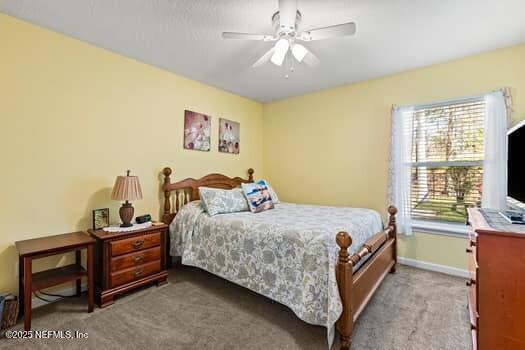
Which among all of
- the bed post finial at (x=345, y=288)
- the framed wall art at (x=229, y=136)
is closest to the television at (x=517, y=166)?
the bed post finial at (x=345, y=288)

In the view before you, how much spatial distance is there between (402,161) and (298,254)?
2130 mm

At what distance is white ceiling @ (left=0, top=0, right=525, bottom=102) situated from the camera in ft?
6.13

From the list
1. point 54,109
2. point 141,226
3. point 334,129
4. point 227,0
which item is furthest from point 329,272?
point 54,109

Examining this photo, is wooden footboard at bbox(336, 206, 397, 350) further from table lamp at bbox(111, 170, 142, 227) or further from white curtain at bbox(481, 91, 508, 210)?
table lamp at bbox(111, 170, 142, 227)

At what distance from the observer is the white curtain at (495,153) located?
2.42 m

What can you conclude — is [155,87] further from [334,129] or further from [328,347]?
[328,347]

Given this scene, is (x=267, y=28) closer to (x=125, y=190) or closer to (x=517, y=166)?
(x=125, y=190)

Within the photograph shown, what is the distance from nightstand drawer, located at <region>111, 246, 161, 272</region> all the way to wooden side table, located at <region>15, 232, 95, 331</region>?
196mm

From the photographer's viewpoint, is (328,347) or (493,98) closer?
(328,347)

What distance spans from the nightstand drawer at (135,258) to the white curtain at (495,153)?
3538mm

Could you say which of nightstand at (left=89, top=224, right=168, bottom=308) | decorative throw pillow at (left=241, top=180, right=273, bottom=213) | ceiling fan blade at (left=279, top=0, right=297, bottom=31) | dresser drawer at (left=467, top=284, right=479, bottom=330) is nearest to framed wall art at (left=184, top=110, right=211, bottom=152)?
decorative throw pillow at (left=241, top=180, right=273, bottom=213)

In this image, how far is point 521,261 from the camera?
4.19 feet

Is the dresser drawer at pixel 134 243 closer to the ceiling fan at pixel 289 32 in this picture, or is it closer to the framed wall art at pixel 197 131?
the framed wall art at pixel 197 131

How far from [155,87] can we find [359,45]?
242 cm
